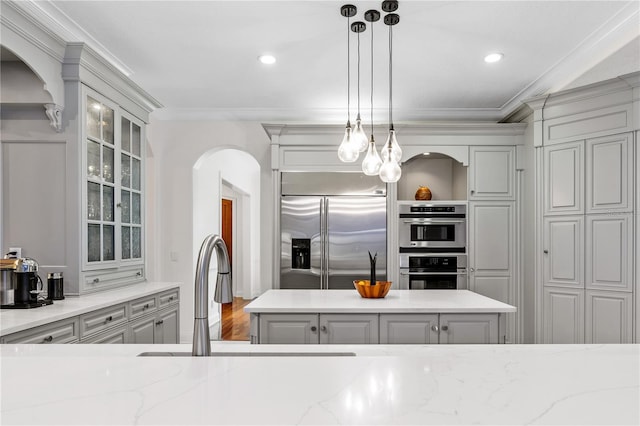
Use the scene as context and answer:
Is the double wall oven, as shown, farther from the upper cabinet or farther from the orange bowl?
the orange bowl

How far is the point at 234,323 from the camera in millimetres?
5703

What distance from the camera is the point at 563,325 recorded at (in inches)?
147

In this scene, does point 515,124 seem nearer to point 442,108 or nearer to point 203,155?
point 442,108

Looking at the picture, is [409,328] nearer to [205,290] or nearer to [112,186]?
[205,290]

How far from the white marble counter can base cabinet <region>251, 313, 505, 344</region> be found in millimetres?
878

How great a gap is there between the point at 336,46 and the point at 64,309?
7.98 feet

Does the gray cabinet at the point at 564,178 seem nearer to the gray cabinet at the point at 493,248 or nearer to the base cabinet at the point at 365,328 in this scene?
the gray cabinet at the point at 493,248

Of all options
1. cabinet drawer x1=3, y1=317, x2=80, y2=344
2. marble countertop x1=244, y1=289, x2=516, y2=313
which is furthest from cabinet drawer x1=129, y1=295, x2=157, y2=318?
marble countertop x1=244, y1=289, x2=516, y2=313

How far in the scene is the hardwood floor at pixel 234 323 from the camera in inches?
198

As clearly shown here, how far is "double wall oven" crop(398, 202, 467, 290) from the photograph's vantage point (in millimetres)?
4449

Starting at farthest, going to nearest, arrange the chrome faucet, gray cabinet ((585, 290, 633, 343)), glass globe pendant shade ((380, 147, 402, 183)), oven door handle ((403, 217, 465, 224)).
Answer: oven door handle ((403, 217, 465, 224)) < gray cabinet ((585, 290, 633, 343)) < glass globe pendant shade ((380, 147, 402, 183)) < the chrome faucet

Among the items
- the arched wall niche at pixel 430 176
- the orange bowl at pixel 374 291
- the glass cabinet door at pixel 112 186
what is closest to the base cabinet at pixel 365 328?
the orange bowl at pixel 374 291

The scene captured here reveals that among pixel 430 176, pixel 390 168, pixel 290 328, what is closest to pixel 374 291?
pixel 290 328

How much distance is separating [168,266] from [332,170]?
2.17m
